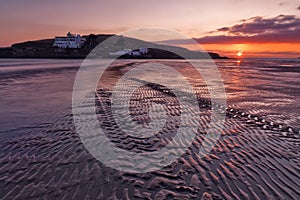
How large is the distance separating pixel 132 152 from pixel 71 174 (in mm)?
2155

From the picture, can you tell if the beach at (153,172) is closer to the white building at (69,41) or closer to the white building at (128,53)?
the white building at (128,53)

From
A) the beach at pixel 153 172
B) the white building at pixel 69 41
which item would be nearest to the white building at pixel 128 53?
the white building at pixel 69 41

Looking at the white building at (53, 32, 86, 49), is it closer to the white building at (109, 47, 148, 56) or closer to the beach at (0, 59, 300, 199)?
the white building at (109, 47, 148, 56)

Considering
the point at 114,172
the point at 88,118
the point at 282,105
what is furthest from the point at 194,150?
the point at 282,105

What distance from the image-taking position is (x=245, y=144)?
8047 mm

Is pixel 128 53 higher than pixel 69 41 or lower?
lower

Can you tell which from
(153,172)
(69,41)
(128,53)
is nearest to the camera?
(153,172)

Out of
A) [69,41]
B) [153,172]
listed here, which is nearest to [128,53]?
[69,41]

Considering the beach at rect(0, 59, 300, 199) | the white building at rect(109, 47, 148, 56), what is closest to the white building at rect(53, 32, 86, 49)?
the white building at rect(109, 47, 148, 56)

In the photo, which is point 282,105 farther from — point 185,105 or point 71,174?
point 71,174

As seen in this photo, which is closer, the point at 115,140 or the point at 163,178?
the point at 163,178

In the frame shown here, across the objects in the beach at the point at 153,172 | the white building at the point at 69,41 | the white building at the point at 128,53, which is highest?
the white building at the point at 69,41

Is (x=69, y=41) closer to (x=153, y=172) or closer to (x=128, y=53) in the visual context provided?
(x=128, y=53)

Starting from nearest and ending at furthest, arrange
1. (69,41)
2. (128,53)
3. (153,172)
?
1. (153,172)
2. (128,53)
3. (69,41)
